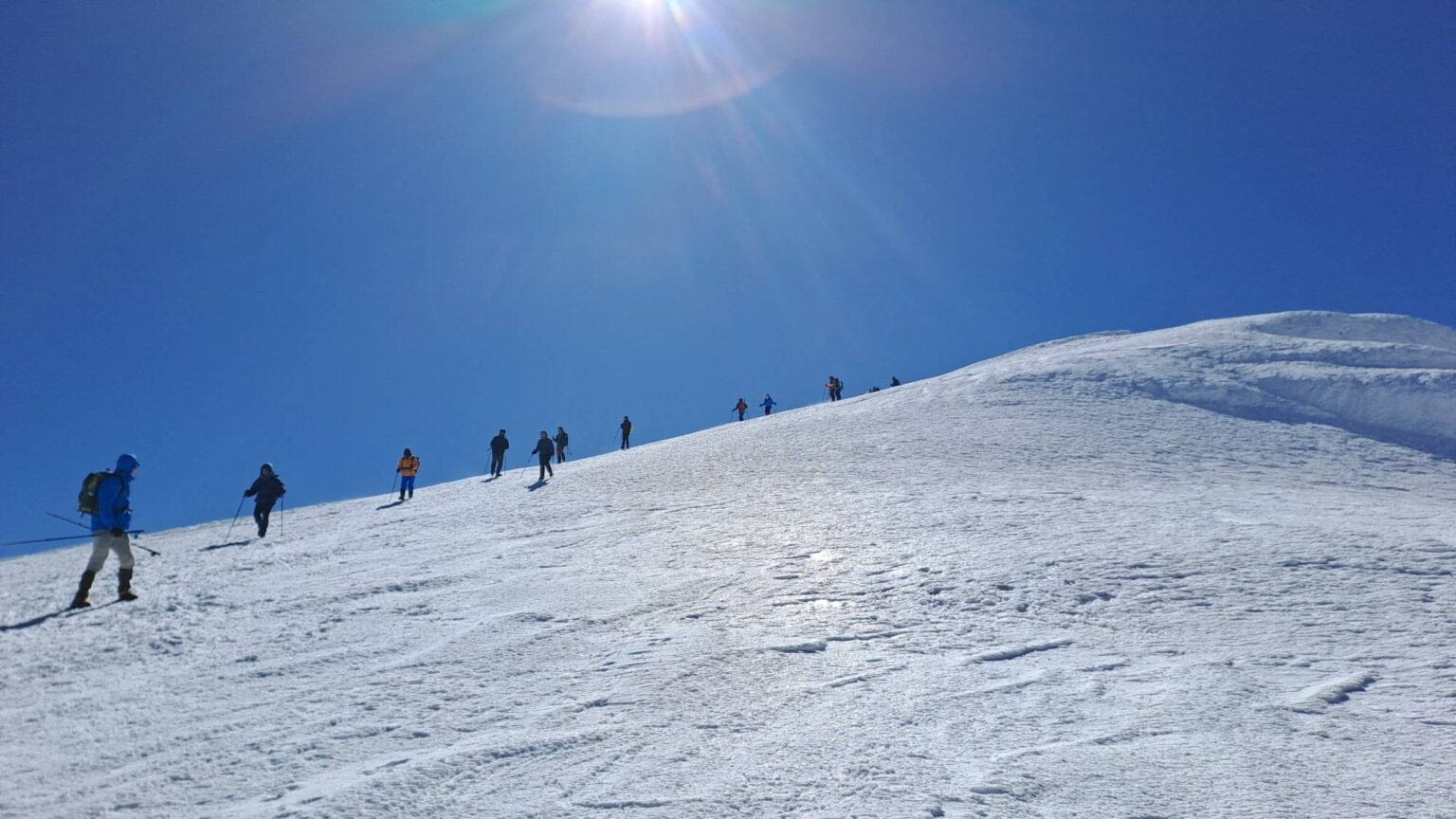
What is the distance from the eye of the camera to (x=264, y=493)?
67.7ft

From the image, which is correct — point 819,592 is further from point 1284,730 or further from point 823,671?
point 1284,730

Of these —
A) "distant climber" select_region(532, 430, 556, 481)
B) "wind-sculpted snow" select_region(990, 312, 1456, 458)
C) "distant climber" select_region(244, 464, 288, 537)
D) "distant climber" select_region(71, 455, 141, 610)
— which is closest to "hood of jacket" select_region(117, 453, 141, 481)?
"distant climber" select_region(71, 455, 141, 610)

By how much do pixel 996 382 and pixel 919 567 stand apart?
762 inches

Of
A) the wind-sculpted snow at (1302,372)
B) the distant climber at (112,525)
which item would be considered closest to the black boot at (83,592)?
the distant climber at (112,525)

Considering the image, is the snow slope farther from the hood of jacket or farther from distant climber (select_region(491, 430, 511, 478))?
distant climber (select_region(491, 430, 511, 478))

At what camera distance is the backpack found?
12758mm

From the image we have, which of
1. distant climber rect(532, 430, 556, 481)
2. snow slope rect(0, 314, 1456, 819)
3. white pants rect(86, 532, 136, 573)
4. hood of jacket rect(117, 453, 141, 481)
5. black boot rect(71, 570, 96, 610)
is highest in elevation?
distant climber rect(532, 430, 556, 481)

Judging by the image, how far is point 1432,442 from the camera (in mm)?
21109

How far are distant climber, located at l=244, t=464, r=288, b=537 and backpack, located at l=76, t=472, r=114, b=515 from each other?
7406 millimetres

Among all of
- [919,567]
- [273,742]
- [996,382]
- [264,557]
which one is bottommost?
[273,742]

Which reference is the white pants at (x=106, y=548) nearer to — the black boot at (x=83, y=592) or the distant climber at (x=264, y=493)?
the black boot at (x=83, y=592)

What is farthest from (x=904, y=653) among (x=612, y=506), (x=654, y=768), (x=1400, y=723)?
(x=612, y=506)

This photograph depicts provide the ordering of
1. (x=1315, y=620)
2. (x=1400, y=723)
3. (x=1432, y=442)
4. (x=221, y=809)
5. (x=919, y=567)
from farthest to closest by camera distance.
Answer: (x=1432, y=442), (x=919, y=567), (x=1315, y=620), (x=1400, y=723), (x=221, y=809)

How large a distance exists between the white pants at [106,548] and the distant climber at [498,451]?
679 inches
